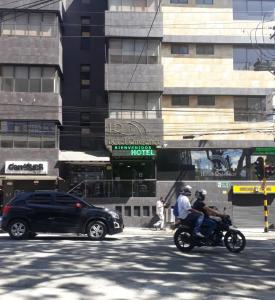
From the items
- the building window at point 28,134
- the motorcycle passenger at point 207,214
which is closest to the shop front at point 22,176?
the building window at point 28,134

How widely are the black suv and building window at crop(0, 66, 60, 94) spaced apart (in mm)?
13945

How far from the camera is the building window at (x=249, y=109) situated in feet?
106

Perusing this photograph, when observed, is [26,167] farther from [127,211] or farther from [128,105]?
[128,105]

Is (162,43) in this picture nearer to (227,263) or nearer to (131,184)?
(131,184)

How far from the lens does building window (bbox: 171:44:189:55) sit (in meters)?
32.8

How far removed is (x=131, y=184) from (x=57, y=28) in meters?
10.7

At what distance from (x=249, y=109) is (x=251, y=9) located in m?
6.86

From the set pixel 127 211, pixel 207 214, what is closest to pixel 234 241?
pixel 207 214

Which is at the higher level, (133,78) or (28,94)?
(133,78)

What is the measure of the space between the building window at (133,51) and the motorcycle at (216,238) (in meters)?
18.6

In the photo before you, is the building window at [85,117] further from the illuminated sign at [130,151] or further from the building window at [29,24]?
the illuminated sign at [130,151]

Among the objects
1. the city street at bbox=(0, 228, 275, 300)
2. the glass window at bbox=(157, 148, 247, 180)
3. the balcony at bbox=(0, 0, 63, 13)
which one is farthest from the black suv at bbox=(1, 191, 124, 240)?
the balcony at bbox=(0, 0, 63, 13)

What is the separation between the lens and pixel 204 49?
32906mm

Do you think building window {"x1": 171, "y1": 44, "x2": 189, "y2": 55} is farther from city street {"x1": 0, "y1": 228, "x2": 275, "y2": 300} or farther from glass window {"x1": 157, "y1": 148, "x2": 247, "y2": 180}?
city street {"x1": 0, "y1": 228, "x2": 275, "y2": 300}
